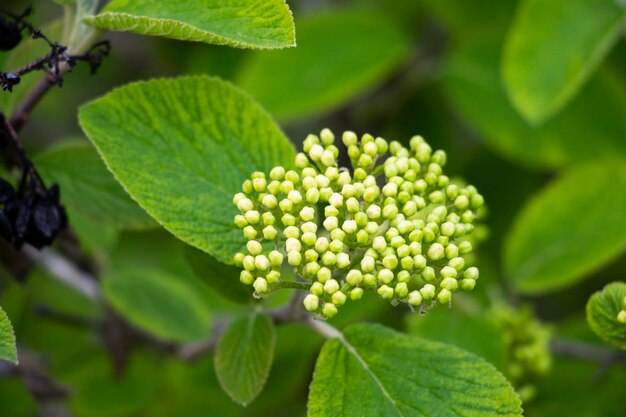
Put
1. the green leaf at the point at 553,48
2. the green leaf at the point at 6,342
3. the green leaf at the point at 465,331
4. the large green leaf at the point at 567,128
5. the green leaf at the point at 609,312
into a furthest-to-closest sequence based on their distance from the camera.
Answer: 1. the large green leaf at the point at 567,128
2. the green leaf at the point at 553,48
3. the green leaf at the point at 465,331
4. the green leaf at the point at 609,312
5. the green leaf at the point at 6,342

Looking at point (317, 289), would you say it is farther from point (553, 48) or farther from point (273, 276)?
point (553, 48)

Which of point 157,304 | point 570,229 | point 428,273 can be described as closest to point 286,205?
point 428,273

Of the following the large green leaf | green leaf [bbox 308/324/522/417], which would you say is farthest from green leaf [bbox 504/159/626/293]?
green leaf [bbox 308/324/522/417]

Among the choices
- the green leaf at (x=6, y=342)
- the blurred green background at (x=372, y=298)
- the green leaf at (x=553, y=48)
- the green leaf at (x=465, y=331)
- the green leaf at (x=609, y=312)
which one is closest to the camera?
the green leaf at (x=6, y=342)

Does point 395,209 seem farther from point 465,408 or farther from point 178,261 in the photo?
point 178,261

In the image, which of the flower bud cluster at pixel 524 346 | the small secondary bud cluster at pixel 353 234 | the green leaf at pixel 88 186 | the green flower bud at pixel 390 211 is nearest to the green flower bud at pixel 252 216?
the small secondary bud cluster at pixel 353 234

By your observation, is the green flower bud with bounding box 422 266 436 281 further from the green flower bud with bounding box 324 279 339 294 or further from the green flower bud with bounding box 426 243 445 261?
the green flower bud with bounding box 324 279 339 294

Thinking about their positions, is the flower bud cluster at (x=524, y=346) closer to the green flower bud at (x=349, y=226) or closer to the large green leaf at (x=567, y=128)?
the large green leaf at (x=567, y=128)
